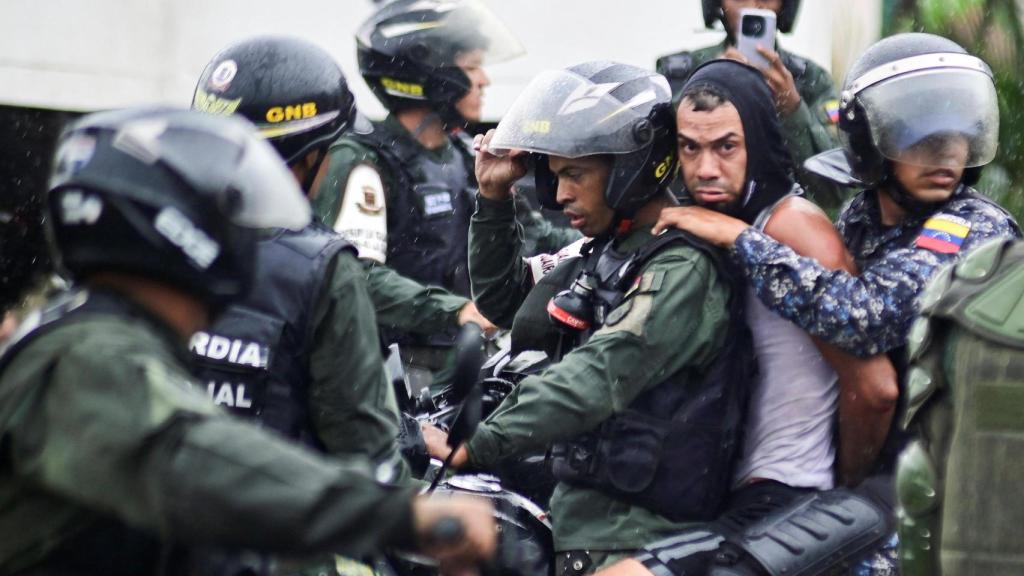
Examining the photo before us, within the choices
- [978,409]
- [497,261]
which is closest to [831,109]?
[497,261]

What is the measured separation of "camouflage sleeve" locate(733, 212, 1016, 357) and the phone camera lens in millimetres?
1462

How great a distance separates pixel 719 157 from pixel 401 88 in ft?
8.13

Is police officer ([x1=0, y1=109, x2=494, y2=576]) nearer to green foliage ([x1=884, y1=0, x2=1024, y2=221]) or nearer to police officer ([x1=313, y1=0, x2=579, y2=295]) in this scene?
police officer ([x1=313, y1=0, x2=579, y2=295])

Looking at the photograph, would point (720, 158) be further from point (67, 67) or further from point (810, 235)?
point (67, 67)

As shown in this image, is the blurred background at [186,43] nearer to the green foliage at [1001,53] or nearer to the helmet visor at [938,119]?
the green foliage at [1001,53]

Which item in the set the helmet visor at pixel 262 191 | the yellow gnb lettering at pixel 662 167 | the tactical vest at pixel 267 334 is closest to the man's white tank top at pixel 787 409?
the yellow gnb lettering at pixel 662 167

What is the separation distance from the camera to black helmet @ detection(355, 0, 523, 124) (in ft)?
20.7

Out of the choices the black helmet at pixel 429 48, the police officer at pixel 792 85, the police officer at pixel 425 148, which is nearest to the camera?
the police officer at pixel 792 85

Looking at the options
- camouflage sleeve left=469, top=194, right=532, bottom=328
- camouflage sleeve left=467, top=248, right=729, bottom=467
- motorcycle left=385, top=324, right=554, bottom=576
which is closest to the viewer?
camouflage sleeve left=467, top=248, right=729, bottom=467

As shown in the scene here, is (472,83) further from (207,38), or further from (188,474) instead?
(188,474)

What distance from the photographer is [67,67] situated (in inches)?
324

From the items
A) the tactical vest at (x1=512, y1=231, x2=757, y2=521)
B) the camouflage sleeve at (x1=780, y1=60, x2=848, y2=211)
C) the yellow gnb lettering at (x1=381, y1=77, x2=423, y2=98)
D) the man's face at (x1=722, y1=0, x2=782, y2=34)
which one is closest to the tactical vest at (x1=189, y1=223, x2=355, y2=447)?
the tactical vest at (x1=512, y1=231, x2=757, y2=521)

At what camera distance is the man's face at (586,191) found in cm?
432

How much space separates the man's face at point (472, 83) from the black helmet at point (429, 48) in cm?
2
